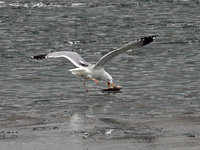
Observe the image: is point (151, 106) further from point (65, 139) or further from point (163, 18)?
point (163, 18)

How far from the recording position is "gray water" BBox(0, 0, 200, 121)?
13.8 metres

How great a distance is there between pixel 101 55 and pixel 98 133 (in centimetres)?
1139

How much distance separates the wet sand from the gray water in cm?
61

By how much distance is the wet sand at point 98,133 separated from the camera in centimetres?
966

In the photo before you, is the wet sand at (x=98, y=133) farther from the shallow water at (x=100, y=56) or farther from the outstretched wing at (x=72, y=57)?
the outstretched wing at (x=72, y=57)

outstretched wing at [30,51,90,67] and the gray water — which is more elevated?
outstretched wing at [30,51,90,67]

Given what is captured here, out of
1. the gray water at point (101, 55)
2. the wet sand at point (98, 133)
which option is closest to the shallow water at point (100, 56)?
the gray water at point (101, 55)

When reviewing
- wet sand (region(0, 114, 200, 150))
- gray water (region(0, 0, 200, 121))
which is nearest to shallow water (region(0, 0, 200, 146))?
gray water (region(0, 0, 200, 121))

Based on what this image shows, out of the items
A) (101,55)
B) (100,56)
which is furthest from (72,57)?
(101,55)

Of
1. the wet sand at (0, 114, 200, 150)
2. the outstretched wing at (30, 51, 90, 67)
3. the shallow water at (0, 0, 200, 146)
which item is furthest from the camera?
the outstretched wing at (30, 51, 90, 67)

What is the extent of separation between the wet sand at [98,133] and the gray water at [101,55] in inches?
24.0

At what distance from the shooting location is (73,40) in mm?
24906

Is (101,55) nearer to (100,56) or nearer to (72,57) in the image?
(100,56)

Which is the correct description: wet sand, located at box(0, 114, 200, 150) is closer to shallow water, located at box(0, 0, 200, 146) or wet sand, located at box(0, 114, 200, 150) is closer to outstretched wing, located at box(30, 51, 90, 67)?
shallow water, located at box(0, 0, 200, 146)
